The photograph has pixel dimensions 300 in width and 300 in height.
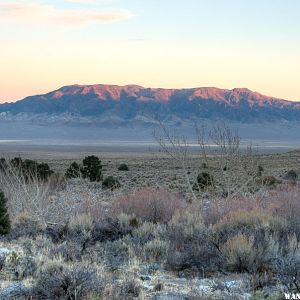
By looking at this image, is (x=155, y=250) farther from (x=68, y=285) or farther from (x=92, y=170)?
(x=92, y=170)

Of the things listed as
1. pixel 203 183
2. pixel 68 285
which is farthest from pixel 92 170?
pixel 68 285

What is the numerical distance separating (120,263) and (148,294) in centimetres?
199

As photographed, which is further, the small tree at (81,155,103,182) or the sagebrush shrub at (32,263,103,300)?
the small tree at (81,155,103,182)

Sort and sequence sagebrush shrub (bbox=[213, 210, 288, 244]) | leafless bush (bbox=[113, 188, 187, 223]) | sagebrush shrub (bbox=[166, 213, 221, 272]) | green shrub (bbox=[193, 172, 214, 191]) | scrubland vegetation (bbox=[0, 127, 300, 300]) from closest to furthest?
scrubland vegetation (bbox=[0, 127, 300, 300]) → sagebrush shrub (bbox=[166, 213, 221, 272]) → sagebrush shrub (bbox=[213, 210, 288, 244]) → leafless bush (bbox=[113, 188, 187, 223]) → green shrub (bbox=[193, 172, 214, 191])

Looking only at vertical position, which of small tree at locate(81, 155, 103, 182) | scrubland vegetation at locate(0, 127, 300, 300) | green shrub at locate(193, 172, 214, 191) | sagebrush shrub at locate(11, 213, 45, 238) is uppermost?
scrubland vegetation at locate(0, 127, 300, 300)

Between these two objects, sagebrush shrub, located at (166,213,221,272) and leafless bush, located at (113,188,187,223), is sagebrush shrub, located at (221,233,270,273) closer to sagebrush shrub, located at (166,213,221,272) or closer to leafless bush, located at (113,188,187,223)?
sagebrush shrub, located at (166,213,221,272)

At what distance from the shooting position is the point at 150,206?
44.8 feet

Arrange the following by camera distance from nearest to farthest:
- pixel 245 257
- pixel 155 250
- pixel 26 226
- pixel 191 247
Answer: pixel 245 257, pixel 191 247, pixel 155 250, pixel 26 226

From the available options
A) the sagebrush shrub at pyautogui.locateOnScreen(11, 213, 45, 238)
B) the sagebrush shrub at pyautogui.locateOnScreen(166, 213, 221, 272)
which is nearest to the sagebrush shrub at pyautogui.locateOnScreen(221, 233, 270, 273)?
the sagebrush shrub at pyautogui.locateOnScreen(166, 213, 221, 272)

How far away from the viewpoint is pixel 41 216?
15141mm

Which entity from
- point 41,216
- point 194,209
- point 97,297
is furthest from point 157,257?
point 41,216

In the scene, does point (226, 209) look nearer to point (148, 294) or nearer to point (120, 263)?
point (120, 263)

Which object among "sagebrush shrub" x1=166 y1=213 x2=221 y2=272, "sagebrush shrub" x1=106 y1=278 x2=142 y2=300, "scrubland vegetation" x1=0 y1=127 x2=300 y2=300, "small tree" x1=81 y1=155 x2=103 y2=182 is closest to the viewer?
"sagebrush shrub" x1=106 y1=278 x2=142 y2=300

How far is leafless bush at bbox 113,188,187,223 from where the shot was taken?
13492 millimetres
